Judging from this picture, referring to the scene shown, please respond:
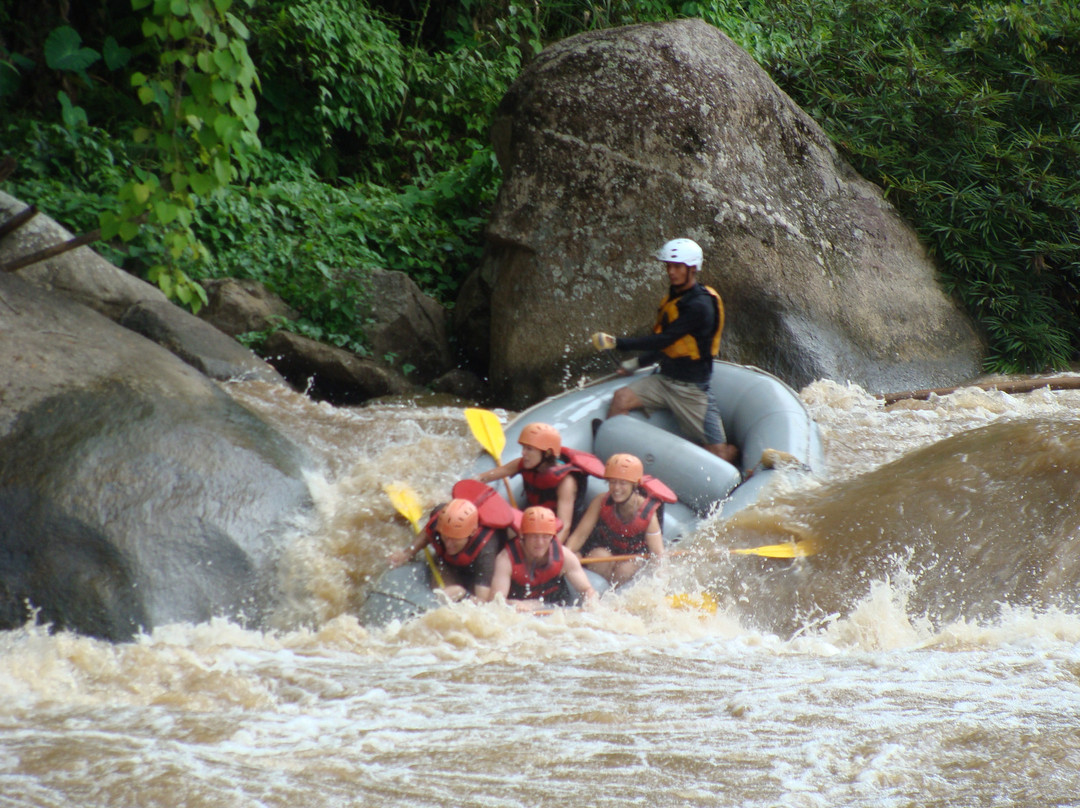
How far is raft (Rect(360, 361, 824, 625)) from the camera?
427 cm

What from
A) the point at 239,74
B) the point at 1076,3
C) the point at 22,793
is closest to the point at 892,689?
the point at 22,793

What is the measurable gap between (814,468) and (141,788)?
10.7ft

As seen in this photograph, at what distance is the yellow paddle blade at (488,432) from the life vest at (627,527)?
2.09 ft

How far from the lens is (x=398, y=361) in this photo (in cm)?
701

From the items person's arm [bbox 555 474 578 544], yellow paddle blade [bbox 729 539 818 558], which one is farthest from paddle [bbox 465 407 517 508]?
yellow paddle blade [bbox 729 539 818 558]

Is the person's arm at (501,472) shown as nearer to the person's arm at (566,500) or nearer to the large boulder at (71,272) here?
the person's arm at (566,500)

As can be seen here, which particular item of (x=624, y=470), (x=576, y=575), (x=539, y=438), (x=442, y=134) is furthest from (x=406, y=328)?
(x=576, y=575)

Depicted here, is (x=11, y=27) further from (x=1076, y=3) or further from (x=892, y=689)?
(x=1076, y=3)

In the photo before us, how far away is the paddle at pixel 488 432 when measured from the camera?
437cm

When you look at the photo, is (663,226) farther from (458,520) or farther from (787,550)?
(458,520)

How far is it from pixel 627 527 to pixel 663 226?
329cm

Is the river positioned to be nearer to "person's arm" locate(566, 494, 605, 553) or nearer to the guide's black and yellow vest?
"person's arm" locate(566, 494, 605, 553)

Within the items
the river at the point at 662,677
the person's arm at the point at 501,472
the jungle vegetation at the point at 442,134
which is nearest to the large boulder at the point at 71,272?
the jungle vegetation at the point at 442,134

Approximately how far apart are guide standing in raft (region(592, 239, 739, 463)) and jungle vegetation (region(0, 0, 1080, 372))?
2710 millimetres
